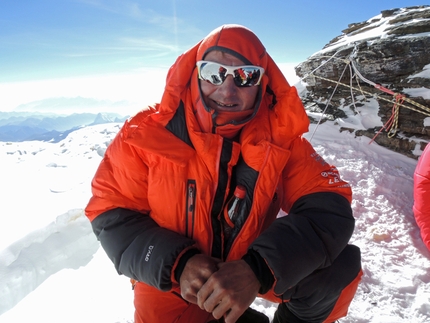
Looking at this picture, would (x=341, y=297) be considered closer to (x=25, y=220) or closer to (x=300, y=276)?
(x=300, y=276)

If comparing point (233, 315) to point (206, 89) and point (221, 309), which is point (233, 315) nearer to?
point (221, 309)

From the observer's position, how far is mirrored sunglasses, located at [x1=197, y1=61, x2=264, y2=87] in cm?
156

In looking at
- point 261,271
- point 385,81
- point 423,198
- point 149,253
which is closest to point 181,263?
point 149,253

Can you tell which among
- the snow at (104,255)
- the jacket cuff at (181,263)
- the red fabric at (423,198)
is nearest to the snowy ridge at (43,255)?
the snow at (104,255)

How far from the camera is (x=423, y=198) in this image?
264 centimetres

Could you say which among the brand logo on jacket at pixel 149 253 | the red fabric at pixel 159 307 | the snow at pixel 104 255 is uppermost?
the brand logo on jacket at pixel 149 253

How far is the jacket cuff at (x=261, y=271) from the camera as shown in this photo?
1.21 m

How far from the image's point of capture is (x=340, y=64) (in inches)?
240

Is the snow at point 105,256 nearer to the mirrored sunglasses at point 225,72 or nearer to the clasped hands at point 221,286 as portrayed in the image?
the clasped hands at point 221,286

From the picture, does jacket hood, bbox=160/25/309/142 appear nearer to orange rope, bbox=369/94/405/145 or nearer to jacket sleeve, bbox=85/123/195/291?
jacket sleeve, bbox=85/123/195/291

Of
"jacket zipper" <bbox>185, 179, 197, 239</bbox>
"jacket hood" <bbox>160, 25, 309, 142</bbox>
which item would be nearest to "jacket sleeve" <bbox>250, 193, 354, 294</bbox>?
"jacket zipper" <bbox>185, 179, 197, 239</bbox>

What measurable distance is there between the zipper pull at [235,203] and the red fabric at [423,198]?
7.36 feet

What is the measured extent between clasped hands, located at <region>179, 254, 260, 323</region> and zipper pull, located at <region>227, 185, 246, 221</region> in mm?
360

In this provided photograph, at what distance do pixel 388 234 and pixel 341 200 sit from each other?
1.89 metres
